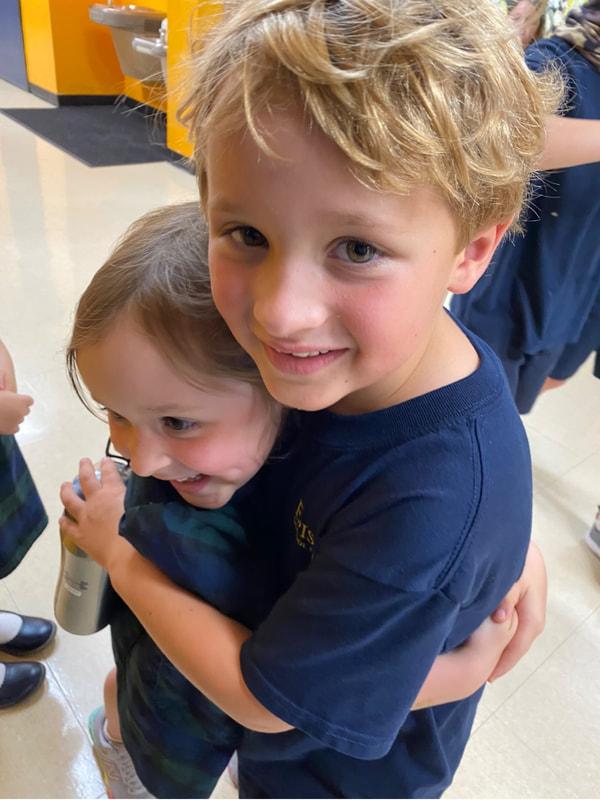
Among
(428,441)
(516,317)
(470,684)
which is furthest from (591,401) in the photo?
(428,441)

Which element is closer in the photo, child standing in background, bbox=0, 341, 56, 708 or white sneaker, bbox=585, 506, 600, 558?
child standing in background, bbox=0, 341, 56, 708

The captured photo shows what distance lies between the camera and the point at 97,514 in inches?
27.8

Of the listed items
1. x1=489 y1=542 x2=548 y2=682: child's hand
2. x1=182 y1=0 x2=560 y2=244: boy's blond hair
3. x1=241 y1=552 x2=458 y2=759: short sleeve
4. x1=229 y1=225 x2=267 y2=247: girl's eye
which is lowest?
x1=489 y1=542 x2=548 y2=682: child's hand

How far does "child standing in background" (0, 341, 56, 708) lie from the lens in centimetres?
93

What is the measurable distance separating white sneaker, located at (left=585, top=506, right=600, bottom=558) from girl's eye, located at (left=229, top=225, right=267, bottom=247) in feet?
4.44

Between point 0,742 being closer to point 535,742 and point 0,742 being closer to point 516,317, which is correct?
point 535,742

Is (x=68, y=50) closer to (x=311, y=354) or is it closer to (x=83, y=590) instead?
(x=83, y=590)

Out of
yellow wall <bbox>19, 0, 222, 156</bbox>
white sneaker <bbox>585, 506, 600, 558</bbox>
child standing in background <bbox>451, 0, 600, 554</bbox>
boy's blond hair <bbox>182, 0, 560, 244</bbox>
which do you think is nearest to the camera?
boy's blond hair <bbox>182, 0, 560, 244</bbox>

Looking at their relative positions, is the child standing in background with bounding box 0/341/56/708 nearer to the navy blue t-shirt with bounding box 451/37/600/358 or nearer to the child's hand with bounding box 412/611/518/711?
the child's hand with bounding box 412/611/518/711

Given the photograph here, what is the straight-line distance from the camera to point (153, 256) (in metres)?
0.61

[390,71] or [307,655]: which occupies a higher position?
[390,71]

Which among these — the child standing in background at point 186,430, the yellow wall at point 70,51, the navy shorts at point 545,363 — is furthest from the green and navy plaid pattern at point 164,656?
the yellow wall at point 70,51

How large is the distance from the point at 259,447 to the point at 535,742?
3.00 feet

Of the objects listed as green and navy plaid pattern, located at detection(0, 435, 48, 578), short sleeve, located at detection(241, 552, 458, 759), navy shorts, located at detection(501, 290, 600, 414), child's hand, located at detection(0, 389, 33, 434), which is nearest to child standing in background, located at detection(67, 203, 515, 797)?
short sleeve, located at detection(241, 552, 458, 759)
